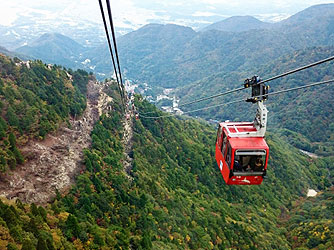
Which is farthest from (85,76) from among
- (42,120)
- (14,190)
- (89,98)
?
(14,190)

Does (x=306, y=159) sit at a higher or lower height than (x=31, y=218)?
lower

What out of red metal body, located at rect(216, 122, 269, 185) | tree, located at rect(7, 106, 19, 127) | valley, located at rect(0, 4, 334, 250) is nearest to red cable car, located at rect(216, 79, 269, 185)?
red metal body, located at rect(216, 122, 269, 185)

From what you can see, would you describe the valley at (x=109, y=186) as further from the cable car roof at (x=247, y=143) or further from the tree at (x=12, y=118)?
the cable car roof at (x=247, y=143)

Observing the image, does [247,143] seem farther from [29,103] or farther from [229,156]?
[29,103]

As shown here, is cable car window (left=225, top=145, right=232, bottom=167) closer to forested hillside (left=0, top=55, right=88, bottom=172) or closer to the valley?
the valley

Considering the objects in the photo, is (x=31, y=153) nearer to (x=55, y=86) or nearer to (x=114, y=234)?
(x=114, y=234)

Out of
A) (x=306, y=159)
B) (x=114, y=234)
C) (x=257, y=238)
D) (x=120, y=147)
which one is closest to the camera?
(x=114, y=234)

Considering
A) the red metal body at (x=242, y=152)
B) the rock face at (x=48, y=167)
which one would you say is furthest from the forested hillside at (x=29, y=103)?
the red metal body at (x=242, y=152)

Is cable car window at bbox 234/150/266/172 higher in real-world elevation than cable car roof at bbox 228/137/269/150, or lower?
lower
